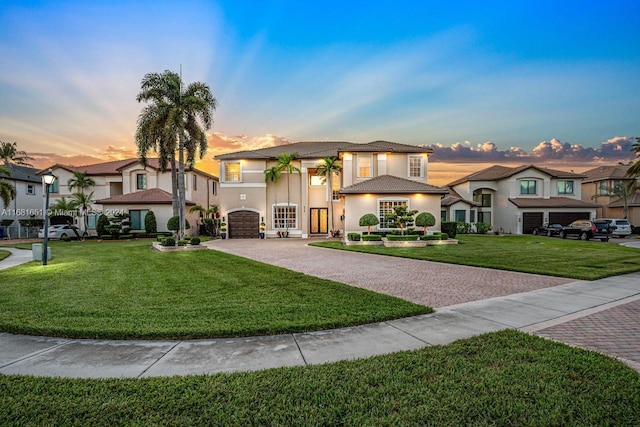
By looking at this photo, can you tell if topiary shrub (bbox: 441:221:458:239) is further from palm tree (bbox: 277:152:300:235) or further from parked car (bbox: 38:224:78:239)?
parked car (bbox: 38:224:78:239)

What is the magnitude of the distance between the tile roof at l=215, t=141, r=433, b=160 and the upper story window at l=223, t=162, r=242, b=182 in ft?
2.03

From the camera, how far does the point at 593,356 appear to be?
3752 mm

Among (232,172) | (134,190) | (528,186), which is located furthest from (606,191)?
(134,190)

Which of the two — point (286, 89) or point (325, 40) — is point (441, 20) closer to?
point (325, 40)

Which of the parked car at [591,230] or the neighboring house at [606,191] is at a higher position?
the neighboring house at [606,191]

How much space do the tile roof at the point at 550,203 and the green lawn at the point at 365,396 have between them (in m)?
33.3

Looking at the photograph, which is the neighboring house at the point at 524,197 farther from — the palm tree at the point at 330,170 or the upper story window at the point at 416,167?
the palm tree at the point at 330,170

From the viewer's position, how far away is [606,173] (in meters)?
37.7

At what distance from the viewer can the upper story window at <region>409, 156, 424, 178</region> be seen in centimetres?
Answer: 2531

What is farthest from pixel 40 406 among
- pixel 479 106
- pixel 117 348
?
pixel 479 106

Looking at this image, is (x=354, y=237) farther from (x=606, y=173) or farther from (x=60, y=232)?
(x=606, y=173)

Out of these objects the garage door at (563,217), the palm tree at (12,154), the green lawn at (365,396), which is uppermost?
the palm tree at (12,154)

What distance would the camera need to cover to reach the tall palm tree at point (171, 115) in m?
18.8

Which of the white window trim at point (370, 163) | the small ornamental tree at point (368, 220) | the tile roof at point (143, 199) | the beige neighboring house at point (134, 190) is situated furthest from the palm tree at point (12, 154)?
the small ornamental tree at point (368, 220)
